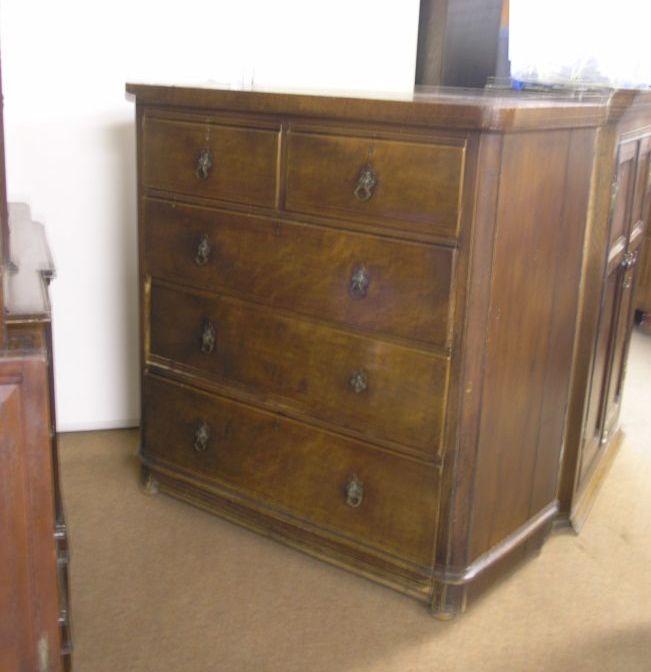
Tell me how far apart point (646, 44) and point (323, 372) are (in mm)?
1990

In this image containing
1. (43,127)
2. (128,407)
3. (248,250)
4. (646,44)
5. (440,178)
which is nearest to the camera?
(440,178)

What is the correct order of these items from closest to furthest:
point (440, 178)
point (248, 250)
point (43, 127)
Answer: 1. point (440, 178)
2. point (248, 250)
3. point (43, 127)

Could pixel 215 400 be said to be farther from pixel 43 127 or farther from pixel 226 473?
pixel 43 127

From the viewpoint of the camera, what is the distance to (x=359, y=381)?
1.98 metres

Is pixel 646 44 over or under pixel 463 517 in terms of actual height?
over

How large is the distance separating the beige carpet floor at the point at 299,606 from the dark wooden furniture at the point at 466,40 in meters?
1.29

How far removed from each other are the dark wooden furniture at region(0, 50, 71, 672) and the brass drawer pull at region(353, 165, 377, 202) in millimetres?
740

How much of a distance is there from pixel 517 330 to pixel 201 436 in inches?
32.8

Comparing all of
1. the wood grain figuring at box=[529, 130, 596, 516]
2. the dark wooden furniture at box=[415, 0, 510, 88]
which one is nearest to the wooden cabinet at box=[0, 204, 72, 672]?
the wood grain figuring at box=[529, 130, 596, 516]

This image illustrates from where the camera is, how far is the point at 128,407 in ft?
9.52

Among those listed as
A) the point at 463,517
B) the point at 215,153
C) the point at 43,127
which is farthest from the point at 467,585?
the point at 43,127

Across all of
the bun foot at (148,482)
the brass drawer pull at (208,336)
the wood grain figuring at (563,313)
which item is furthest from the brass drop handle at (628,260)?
the bun foot at (148,482)

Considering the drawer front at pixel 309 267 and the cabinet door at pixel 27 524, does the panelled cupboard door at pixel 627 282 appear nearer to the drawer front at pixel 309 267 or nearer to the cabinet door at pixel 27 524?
the drawer front at pixel 309 267

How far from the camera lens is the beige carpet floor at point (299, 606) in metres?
1.86
